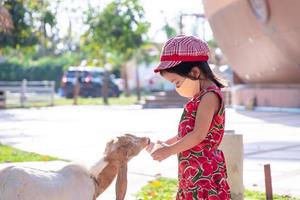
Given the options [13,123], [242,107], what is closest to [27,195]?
[13,123]

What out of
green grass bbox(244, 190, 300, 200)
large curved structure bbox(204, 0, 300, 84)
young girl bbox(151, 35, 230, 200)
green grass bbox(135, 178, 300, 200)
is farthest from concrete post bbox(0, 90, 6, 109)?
young girl bbox(151, 35, 230, 200)

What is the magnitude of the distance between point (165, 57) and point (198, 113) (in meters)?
0.36

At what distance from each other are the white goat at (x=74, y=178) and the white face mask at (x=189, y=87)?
49cm

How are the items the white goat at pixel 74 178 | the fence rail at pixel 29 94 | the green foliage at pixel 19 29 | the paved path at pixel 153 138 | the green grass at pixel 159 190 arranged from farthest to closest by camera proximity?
1. the fence rail at pixel 29 94
2. the green foliage at pixel 19 29
3. the paved path at pixel 153 138
4. the green grass at pixel 159 190
5. the white goat at pixel 74 178

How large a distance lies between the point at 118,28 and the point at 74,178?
2665cm

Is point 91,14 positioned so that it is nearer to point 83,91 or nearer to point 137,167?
point 83,91

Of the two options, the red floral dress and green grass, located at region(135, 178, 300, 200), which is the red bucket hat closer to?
the red floral dress

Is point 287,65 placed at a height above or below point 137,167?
above

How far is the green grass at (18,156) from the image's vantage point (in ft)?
28.5

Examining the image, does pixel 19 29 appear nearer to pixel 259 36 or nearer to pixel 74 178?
pixel 259 36

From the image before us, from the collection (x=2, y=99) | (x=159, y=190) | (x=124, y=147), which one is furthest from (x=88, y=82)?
(x=124, y=147)

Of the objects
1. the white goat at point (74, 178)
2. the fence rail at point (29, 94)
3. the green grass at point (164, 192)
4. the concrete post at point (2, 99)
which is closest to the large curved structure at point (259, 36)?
the concrete post at point (2, 99)

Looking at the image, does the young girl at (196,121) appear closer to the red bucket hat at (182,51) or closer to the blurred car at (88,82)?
the red bucket hat at (182,51)

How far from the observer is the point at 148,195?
6215mm
